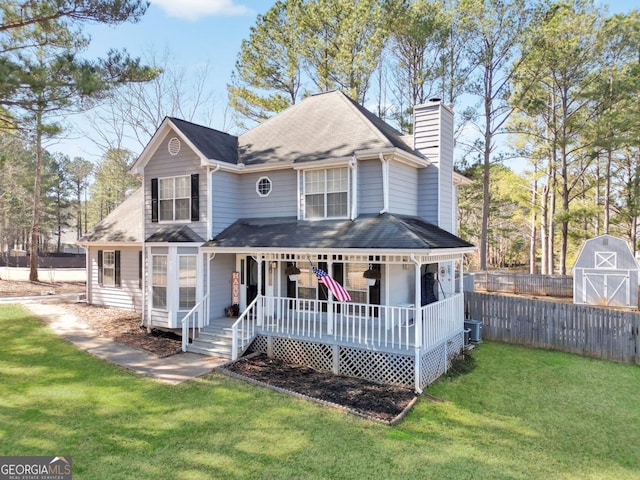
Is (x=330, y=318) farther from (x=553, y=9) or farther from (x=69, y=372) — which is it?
(x=553, y=9)

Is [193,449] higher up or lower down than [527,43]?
lower down

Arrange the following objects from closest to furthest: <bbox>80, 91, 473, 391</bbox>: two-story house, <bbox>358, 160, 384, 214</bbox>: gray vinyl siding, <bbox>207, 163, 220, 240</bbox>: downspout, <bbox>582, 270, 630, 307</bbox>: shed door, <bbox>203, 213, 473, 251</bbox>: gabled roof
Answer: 1. <bbox>203, 213, 473, 251</bbox>: gabled roof
2. <bbox>80, 91, 473, 391</bbox>: two-story house
3. <bbox>358, 160, 384, 214</bbox>: gray vinyl siding
4. <bbox>207, 163, 220, 240</bbox>: downspout
5. <bbox>582, 270, 630, 307</bbox>: shed door

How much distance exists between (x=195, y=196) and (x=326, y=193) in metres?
4.19

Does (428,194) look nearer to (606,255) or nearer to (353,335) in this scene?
(353,335)

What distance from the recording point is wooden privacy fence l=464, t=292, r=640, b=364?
10992 millimetres

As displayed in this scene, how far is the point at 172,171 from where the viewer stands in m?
13.1

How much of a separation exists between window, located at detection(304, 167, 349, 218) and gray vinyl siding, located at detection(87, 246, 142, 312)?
806 centimetres

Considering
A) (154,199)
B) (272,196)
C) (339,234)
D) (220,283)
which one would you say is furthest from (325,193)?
(154,199)

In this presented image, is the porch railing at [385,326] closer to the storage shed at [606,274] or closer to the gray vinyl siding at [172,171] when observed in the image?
the gray vinyl siding at [172,171]

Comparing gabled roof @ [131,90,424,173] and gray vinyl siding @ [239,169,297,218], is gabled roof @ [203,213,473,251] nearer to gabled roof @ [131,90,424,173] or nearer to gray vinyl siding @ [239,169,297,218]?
gray vinyl siding @ [239,169,297,218]

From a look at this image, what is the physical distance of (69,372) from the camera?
30.2ft

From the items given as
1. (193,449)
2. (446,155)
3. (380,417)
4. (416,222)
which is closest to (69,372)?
(193,449)

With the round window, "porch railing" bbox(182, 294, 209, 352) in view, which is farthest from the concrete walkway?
the round window

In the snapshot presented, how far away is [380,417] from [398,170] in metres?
7.13
